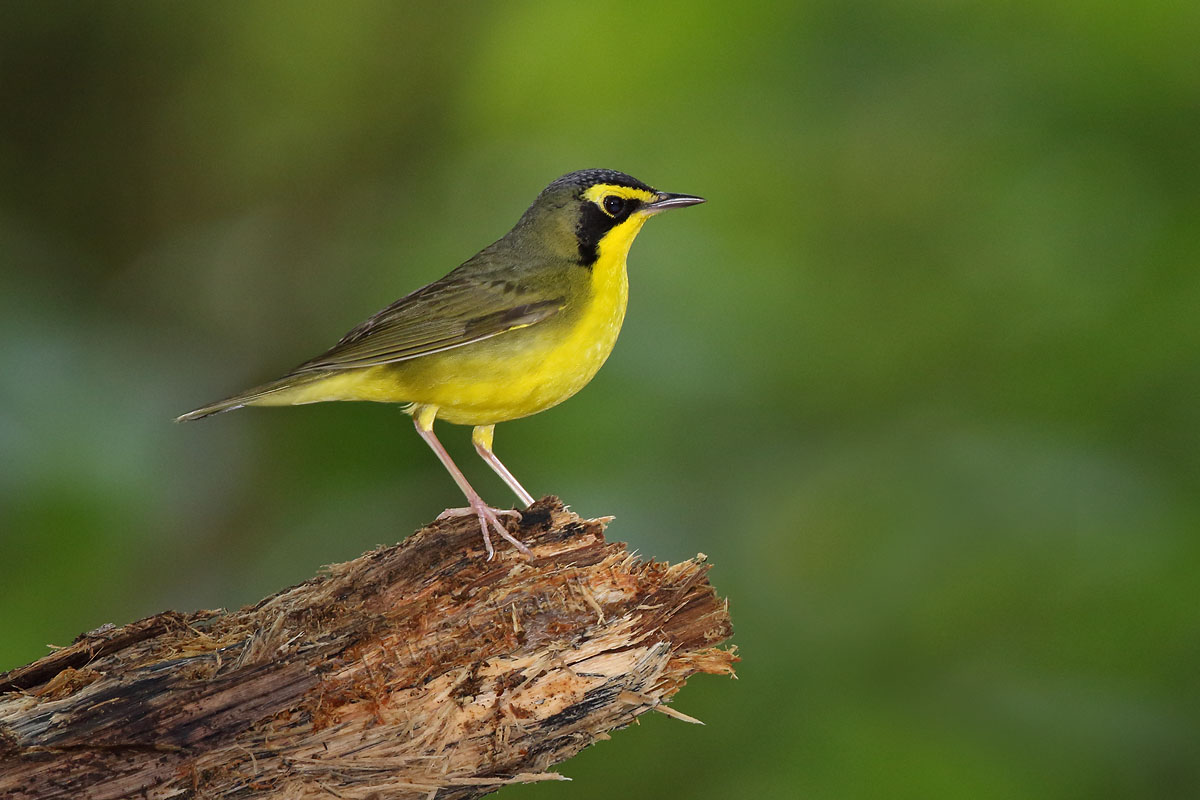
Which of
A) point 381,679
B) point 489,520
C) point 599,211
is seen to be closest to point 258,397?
point 489,520

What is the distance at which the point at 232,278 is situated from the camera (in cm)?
763

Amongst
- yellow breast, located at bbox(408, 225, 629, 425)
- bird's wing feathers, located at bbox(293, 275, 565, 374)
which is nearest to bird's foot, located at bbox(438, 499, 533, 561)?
yellow breast, located at bbox(408, 225, 629, 425)

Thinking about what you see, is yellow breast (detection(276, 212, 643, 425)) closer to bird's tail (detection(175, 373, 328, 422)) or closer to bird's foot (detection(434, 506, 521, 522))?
bird's tail (detection(175, 373, 328, 422))

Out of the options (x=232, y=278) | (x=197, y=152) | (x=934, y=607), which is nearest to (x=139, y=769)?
(x=934, y=607)

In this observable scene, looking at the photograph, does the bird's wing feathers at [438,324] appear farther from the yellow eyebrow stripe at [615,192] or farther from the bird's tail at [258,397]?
the yellow eyebrow stripe at [615,192]

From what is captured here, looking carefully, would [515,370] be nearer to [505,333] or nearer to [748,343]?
[505,333]

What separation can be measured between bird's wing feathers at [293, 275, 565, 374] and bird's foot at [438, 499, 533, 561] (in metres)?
0.75

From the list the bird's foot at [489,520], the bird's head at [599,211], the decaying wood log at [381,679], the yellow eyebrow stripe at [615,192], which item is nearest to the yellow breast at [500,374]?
the bird's head at [599,211]

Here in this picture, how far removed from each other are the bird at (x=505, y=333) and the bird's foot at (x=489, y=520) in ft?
0.22

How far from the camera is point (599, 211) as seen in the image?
525 centimetres

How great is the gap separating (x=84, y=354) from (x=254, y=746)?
3.92 meters

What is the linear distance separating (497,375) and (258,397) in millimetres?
903

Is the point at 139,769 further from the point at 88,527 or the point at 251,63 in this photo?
the point at 251,63

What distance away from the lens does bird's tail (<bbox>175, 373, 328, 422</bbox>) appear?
4609 mm
